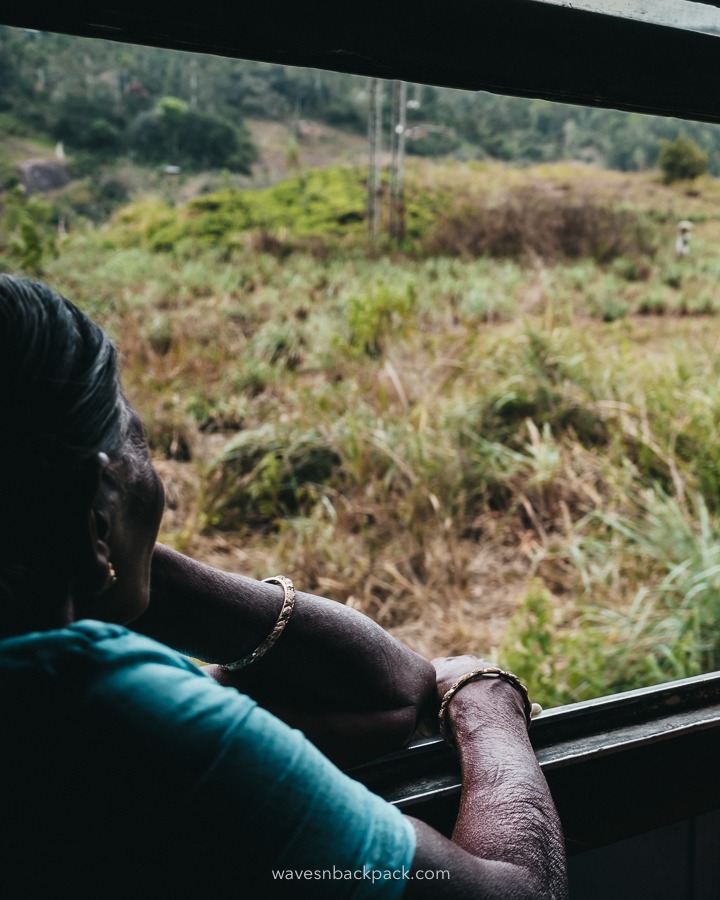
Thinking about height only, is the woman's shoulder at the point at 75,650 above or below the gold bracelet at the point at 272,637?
above

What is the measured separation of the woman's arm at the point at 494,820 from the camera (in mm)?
680

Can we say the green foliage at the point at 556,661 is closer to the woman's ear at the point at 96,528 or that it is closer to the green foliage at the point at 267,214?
the woman's ear at the point at 96,528

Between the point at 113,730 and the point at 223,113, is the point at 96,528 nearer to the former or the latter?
the point at 113,730

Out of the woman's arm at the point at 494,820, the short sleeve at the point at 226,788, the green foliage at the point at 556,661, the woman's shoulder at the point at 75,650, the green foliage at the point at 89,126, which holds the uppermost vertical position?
the green foliage at the point at 89,126

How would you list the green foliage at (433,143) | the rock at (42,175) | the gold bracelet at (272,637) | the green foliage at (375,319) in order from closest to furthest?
the gold bracelet at (272,637) < the green foliage at (375,319) < the rock at (42,175) < the green foliage at (433,143)

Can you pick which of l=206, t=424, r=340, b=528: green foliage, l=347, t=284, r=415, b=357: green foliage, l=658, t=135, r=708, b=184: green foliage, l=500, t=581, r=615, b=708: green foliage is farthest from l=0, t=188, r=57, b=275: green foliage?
l=658, t=135, r=708, b=184: green foliage

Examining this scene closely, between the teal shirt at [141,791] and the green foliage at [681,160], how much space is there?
13960 millimetres

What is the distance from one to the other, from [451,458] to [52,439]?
8.74 ft

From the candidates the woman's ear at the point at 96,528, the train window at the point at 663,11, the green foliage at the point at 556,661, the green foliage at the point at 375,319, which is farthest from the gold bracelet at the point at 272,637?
the green foliage at the point at 375,319

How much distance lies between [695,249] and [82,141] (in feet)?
25.5

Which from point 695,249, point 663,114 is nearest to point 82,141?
point 695,249

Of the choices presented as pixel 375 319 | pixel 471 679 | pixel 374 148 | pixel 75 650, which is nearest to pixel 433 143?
pixel 374 148

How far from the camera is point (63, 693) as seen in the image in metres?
0.56

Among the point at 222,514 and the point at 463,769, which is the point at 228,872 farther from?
the point at 222,514
